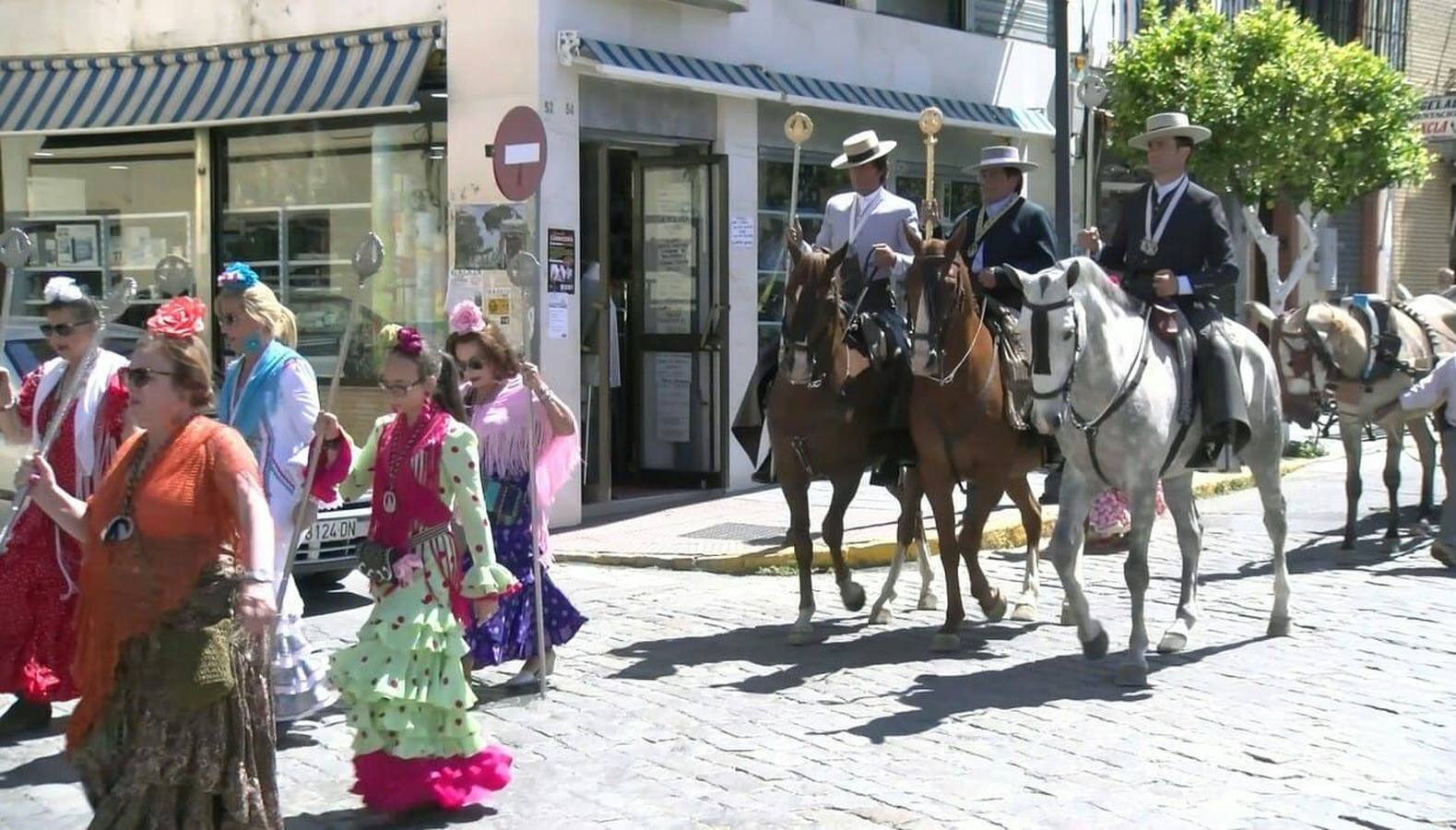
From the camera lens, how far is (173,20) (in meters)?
15.5

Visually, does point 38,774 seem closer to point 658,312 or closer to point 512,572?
point 512,572

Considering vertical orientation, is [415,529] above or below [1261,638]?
above

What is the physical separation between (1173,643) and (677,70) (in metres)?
7.44

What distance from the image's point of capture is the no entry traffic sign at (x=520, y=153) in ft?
34.1

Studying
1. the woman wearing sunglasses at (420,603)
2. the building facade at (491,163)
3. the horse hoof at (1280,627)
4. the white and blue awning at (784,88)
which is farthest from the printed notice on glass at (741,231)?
the woman wearing sunglasses at (420,603)

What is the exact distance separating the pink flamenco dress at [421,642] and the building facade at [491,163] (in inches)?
274

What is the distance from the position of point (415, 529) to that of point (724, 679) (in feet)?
8.54

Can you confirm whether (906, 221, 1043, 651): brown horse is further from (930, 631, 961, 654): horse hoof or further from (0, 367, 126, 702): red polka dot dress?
(0, 367, 126, 702): red polka dot dress

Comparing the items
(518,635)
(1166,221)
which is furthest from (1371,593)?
(518,635)

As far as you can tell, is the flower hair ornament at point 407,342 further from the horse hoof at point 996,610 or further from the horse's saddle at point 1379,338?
the horse's saddle at point 1379,338

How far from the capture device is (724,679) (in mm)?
8344

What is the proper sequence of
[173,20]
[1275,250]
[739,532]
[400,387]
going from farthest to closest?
[1275,250]
[173,20]
[739,532]
[400,387]

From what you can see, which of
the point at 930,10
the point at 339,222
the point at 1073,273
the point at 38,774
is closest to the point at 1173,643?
the point at 1073,273

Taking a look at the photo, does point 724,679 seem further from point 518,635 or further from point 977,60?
point 977,60
